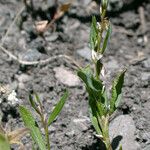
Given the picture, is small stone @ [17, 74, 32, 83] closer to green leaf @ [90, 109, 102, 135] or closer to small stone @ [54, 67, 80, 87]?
small stone @ [54, 67, 80, 87]

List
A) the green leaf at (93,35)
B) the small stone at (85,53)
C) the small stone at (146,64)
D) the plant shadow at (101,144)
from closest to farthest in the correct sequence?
1. the green leaf at (93,35)
2. the plant shadow at (101,144)
3. the small stone at (146,64)
4. the small stone at (85,53)

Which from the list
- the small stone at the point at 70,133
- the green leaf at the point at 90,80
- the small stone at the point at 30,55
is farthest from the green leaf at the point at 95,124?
the small stone at the point at 30,55

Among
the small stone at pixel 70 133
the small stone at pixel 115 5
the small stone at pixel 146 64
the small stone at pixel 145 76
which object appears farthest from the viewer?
the small stone at pixel 115 5

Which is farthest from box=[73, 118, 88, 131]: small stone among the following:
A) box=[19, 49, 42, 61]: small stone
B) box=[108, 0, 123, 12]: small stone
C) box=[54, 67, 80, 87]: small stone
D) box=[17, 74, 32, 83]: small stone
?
box=[108, 0, 123, 12]: small stone

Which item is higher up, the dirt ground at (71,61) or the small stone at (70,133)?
the dirt ground at (71,61)

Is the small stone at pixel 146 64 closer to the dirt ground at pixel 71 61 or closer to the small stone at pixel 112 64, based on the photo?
the dirt ground at pixel 71 61

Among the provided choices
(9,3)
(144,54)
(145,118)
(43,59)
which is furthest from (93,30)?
(9,3)
